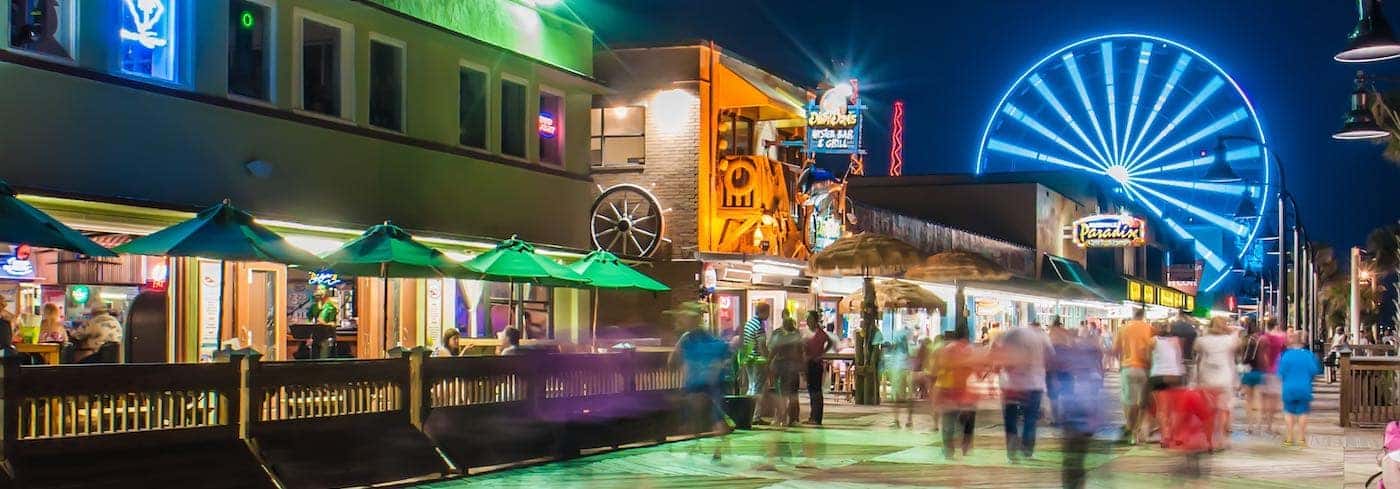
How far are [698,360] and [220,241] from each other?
523cm

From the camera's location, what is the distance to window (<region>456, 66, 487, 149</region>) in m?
24.7

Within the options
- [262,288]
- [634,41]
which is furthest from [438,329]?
[634,41]

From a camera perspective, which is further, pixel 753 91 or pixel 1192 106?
pixel 1192 106

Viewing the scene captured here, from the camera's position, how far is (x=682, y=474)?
53.1ft

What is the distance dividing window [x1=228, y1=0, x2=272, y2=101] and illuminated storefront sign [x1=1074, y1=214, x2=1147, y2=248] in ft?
142

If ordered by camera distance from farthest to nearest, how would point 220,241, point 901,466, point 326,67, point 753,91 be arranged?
point 753,91 < point 326,67 < point 901,466 < point 220,241

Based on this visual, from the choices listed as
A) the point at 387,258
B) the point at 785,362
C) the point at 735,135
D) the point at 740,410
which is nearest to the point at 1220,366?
the point at 785,362

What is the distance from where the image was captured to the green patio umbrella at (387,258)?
18.2 m

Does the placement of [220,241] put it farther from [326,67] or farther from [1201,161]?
[1201,161]

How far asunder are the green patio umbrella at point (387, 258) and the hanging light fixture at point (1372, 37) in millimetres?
10582

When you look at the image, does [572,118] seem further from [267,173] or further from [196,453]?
[196,453]

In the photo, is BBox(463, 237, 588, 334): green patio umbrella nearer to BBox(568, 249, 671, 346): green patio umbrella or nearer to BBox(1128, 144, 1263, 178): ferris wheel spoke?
BBox(568, 249, 671, 346): green patio umbrella

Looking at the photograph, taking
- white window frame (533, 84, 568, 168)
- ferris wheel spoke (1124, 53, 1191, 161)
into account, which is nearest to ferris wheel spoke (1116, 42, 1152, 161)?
ferris wheel spoke (1124, 53, 1191, 161)

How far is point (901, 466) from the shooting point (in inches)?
675
